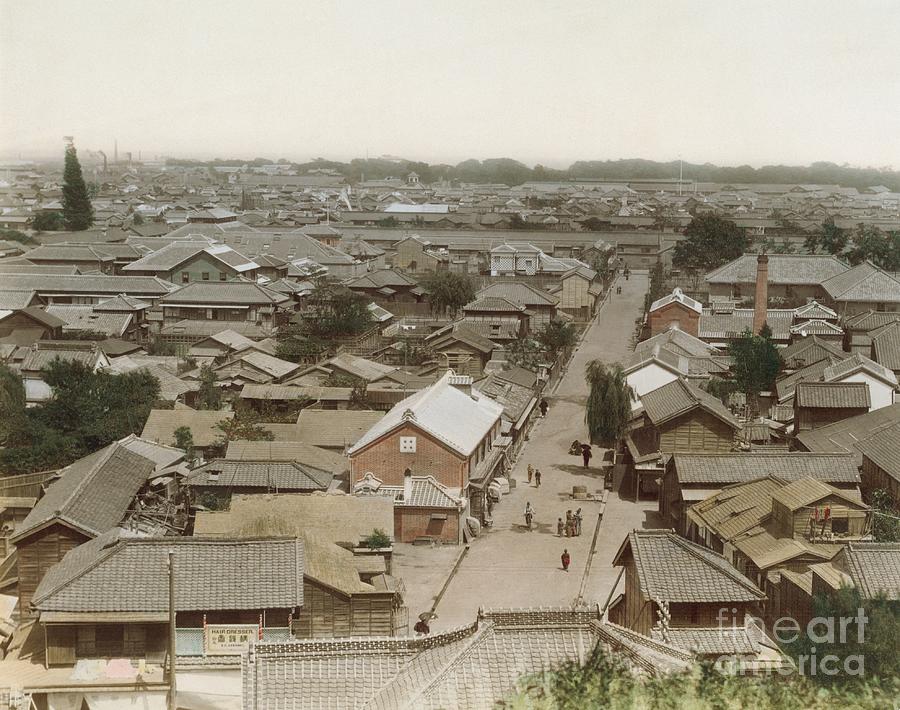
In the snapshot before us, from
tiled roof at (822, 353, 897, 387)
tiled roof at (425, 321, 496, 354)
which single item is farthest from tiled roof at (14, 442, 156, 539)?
tiled roof at (425, 321, 496, 354)

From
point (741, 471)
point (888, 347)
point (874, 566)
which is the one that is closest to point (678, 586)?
point (874, 566)

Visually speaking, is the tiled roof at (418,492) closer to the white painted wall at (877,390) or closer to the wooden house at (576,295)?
the white painted wall at (877,390)

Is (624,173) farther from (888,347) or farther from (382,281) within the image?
(888,347)

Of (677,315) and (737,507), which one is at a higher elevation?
(677,315)

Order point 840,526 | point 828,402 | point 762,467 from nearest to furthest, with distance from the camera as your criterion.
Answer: point 840,526 → point 762,467 → point 828,402

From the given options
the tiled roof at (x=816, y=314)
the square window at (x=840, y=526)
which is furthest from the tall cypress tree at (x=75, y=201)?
the square window at (x=840, y=526)
